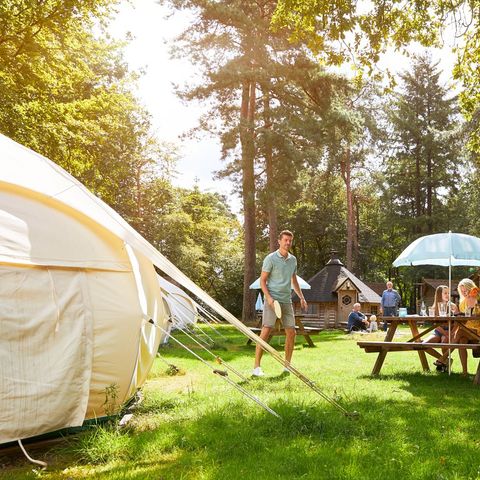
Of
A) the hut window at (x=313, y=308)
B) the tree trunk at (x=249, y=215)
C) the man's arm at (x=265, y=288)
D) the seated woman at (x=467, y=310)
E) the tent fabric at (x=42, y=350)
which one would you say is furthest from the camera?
the hut window at (x=313, y=308)

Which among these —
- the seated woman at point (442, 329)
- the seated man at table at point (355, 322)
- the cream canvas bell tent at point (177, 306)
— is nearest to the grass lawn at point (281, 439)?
the seated woman at point (442, 329)

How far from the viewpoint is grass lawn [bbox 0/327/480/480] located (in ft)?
13.0

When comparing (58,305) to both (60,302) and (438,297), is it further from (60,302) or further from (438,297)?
(438,297)

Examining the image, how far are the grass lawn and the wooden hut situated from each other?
22.3 m

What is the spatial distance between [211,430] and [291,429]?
0.70 metres

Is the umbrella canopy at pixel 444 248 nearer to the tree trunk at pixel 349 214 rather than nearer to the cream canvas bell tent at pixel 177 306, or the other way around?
the cream canvas bell tent at pixel 177 306

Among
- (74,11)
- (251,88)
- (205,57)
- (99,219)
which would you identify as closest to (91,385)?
(99,219)

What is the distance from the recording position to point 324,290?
29641mm

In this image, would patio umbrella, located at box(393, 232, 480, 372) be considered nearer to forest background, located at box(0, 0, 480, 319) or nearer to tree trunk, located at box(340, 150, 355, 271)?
forest background, located at box(0, 0, 480, 319)

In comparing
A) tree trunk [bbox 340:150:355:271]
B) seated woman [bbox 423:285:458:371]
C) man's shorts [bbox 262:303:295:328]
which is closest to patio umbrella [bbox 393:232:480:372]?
seated woman [bbox 423:285:458:371]

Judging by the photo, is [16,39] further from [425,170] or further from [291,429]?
[425,170]

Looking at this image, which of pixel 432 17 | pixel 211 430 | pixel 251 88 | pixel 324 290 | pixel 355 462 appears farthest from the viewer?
pixel 324 290

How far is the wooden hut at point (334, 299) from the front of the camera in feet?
96.4

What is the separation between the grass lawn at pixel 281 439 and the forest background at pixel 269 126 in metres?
6.04
